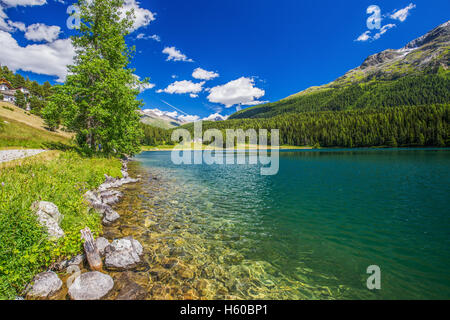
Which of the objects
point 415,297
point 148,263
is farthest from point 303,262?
point 148,263

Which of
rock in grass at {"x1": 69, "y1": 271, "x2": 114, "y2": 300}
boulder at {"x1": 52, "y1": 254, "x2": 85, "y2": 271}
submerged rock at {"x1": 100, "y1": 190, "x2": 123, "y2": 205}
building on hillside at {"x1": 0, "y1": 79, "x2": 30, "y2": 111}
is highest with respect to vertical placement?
building on hillside at {"x1": 0, "y1": 79, "x2": 30, "y2": 111}

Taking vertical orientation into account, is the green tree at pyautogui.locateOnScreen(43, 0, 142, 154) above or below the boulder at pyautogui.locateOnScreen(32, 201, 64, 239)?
above

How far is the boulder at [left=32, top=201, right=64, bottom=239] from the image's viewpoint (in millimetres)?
8359

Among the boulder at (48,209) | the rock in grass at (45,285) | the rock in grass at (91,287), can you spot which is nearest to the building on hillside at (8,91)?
A: the boulder at (48,209)

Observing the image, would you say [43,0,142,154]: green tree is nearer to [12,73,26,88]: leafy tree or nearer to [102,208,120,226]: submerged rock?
[102,208,120,226]: submerged rock

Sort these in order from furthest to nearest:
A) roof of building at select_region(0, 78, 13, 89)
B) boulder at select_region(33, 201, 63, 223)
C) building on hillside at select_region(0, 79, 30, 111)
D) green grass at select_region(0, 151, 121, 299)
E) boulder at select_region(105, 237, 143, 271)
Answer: roof of building at select_region(0, 78, 13, 89) → building on hillside at select_region(0, 79, 30, 111) → boulder at select_region(105, 237, 143, 271) → boulder at select_region(33, 201, 63, 223) → green grass at select_region(0, 151, 121, 299)

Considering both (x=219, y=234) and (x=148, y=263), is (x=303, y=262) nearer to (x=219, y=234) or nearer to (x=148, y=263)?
(x=219, y=234)

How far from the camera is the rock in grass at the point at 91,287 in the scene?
23.3 ft

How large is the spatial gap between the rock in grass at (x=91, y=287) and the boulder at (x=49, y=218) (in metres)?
2.45

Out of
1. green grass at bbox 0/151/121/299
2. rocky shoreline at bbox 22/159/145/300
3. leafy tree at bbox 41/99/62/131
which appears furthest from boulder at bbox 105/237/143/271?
leafy tree at bbox 41/99/62/131

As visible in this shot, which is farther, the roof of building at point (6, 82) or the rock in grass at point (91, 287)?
the roof of building at point (6, 82)

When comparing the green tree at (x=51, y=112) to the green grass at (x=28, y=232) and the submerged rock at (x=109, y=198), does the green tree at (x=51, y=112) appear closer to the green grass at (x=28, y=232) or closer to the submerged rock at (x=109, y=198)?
the submerged rock at (x=109, y=198)

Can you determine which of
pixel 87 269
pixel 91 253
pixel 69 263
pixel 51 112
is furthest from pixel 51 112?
pixel 87 269

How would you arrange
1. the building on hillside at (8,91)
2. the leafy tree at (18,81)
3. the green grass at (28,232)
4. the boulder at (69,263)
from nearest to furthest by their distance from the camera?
the green grass at (28,232), the boulder at (69,263), the building on hillside at (8,91), the leafy tree at (18,81)
